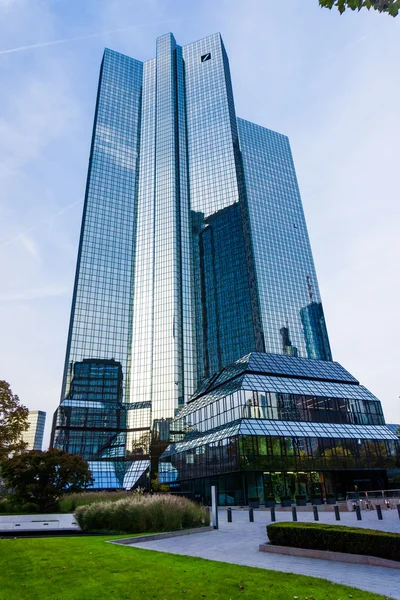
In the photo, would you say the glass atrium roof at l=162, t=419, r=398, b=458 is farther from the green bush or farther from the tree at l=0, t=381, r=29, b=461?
the tree at l=0, t=381, r=29, b=461

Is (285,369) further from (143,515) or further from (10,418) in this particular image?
(10,418)

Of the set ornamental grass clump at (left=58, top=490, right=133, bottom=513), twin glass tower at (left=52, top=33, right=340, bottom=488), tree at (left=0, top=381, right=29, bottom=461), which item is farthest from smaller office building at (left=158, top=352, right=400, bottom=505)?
twin glass tower at (left=52, top=33, right=340, bottom=488)

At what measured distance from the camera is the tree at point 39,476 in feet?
134

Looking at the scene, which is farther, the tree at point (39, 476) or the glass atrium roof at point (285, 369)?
the glass atrium roof at point (285, 369)

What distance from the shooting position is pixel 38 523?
2819cm

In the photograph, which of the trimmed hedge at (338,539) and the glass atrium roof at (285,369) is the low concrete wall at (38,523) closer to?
the trimmed hedge at (338,539)

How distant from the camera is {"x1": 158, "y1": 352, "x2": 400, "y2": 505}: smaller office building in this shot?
1982 inches

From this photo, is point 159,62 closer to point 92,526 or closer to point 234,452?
point 234,452

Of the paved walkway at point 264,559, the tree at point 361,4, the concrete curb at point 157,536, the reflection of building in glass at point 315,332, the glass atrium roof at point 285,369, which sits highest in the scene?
the reflection of building in glass at point 315,332

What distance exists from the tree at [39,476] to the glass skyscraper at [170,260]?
56.9 meters

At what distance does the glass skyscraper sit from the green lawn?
88904 millimetres

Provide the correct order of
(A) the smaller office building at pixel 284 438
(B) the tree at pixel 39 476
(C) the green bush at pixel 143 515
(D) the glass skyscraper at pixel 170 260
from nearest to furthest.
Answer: (C) the green bush at pixel 143 515 < (B) the tree at pixel 39 476 < (A) the smaller office building at pixel 284 438 < (D) the glass skyscraper at pixel 170 260

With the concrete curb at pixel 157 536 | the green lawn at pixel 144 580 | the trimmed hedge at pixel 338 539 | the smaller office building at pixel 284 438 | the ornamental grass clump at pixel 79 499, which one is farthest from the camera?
the smaller office building at pixel 284 438

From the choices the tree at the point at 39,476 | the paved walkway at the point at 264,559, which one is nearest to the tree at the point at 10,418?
the paved walkway at the point at 264,559
